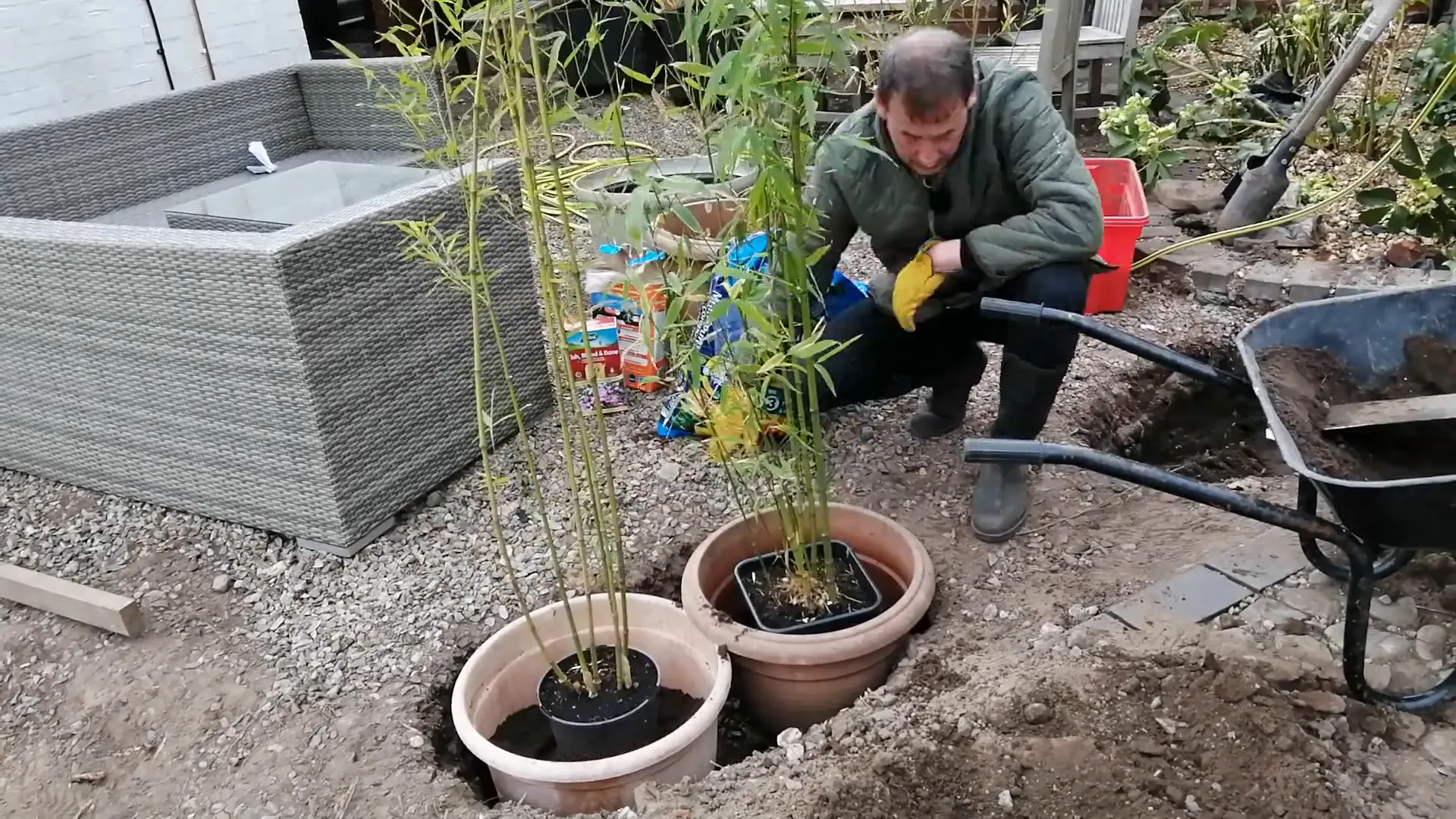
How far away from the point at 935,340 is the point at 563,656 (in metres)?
1.06

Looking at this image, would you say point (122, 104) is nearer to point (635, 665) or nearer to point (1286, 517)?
point (635, 665)

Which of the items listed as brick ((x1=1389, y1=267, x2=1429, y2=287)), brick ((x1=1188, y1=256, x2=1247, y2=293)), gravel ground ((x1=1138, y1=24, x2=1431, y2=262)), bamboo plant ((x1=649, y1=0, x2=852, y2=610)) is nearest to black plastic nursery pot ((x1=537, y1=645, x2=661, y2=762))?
bamboo plant ((x1=649, y1=0, x2=852, y2=610))

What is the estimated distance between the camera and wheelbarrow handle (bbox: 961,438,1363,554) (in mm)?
1381

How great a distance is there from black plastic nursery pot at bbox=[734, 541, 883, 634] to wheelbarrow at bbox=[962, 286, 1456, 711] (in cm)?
43

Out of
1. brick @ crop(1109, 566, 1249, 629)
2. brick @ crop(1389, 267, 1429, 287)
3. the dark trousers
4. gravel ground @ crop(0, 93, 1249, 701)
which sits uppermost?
the dark trousers

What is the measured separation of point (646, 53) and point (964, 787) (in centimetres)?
536

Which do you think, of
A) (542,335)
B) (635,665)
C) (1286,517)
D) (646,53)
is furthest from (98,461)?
(646,53)

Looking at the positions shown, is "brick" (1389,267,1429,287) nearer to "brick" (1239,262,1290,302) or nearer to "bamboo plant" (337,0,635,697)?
"brick" (1239,262,1290,302)

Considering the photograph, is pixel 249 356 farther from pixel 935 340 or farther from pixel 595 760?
pixel 935 340

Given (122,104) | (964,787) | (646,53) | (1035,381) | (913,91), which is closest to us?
(964,787)

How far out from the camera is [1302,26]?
161 inches

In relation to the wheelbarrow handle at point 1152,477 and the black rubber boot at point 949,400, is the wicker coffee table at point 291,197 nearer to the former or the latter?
the black rubber boot at point 949,400

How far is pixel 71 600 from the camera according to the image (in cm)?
211

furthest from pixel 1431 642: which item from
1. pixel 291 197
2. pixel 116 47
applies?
pixel 116 47
